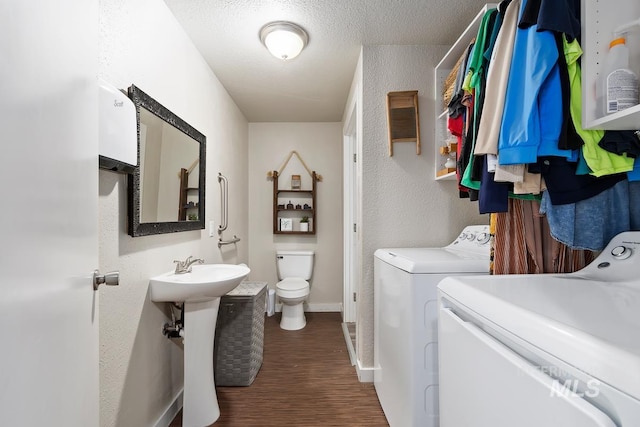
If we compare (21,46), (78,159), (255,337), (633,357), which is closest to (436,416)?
(633,357)

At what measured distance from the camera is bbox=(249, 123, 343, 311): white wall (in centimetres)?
362

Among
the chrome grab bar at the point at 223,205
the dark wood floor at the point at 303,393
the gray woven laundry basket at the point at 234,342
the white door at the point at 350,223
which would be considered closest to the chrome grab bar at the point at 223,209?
the chrome grab bar at the point at 223,205

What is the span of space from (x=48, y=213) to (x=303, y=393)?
183cm

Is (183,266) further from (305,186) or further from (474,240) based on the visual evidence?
(305,186)

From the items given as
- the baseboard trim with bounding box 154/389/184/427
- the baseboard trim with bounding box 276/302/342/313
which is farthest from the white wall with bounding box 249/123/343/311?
the baseboard trim with bounding box 154/389/184/427

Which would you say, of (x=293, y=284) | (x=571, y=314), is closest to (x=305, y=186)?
(x=293, y=284)

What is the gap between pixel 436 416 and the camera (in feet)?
4.25

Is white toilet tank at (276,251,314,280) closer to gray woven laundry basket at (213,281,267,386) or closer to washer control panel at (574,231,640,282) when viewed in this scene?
gray woven laundry basket at (213,281,267,386)

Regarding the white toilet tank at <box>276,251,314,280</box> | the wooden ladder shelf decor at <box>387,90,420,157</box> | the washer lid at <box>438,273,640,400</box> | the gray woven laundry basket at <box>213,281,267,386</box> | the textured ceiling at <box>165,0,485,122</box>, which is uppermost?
the textured ceiling at <box>165,0,485,122</box>

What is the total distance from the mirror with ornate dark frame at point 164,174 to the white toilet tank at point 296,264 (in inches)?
57.4

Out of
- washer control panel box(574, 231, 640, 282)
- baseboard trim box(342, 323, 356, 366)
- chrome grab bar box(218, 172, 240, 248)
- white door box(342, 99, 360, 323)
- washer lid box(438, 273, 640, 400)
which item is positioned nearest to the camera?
washer lid box(438, 273, 640, 400)

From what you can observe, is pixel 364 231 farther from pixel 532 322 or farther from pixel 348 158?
pixel 532 322

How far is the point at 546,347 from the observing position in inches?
21.8

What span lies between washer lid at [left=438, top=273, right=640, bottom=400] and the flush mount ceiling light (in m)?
1.72
